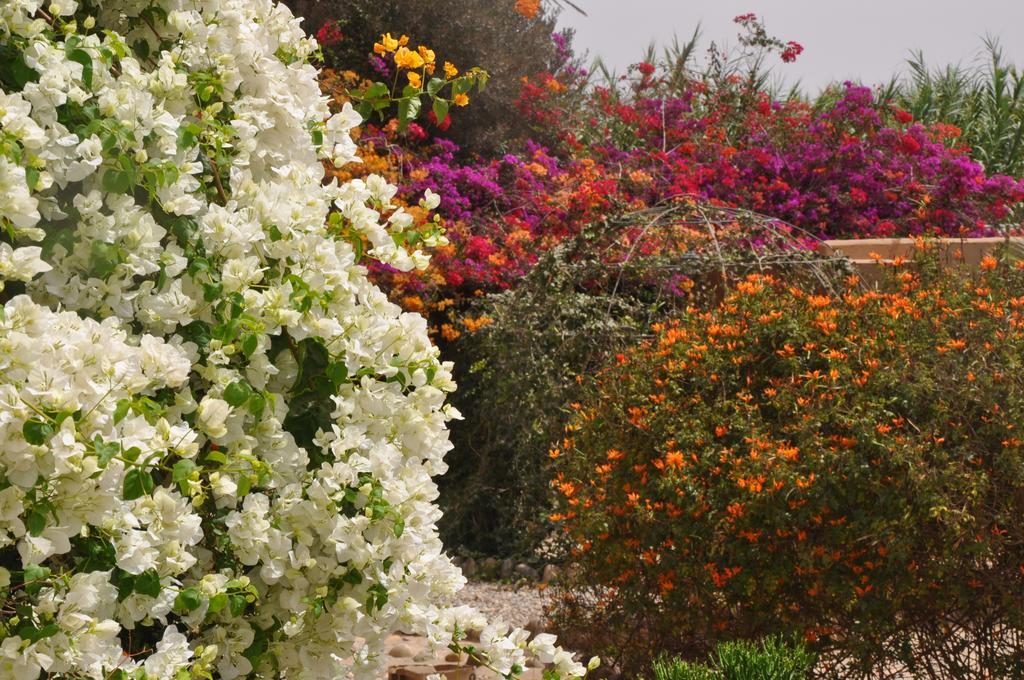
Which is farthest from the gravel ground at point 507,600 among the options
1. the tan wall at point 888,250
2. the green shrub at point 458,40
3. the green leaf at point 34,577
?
the green shrub at point 458,40

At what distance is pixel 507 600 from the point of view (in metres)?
6.46

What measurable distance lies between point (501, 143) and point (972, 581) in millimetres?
8218

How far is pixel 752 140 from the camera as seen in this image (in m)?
11.7

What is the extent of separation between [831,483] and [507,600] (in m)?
2.94

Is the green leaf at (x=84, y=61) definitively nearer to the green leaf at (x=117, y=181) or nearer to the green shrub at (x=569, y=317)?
the green leaf at (x=117, y=181)

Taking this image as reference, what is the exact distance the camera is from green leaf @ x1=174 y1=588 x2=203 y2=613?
1.96 metres

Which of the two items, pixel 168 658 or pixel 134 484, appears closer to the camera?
pixel 134 484

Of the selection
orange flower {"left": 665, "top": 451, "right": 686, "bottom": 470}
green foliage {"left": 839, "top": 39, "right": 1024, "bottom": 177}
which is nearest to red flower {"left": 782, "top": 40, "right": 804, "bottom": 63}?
green foliage {"left": 839, "top": 39, "right": 1024, "bottom": 177}

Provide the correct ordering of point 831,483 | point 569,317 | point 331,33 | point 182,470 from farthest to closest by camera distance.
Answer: point 331,33 < point 569,317 < point 831,483 < point 182,470

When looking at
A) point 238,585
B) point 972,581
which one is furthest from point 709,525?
point 238,585

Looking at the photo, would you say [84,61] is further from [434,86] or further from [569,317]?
[569,317]

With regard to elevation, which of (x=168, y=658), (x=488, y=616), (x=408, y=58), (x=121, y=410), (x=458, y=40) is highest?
(x=458, y=40)

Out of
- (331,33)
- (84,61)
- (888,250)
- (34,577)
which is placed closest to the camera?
(34,577)

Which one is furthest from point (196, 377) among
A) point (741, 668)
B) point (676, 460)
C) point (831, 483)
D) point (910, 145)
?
point (910, 145)
